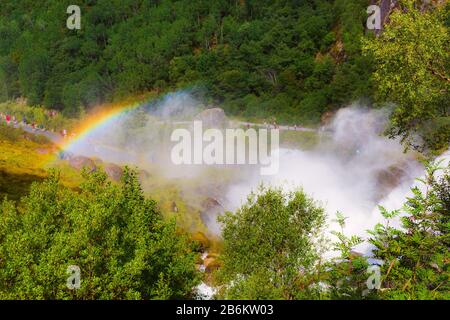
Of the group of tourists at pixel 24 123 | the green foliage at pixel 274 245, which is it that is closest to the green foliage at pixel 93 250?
the green foliage at pixel 274 245

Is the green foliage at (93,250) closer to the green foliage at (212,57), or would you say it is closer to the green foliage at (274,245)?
the green foliage at (274,245)

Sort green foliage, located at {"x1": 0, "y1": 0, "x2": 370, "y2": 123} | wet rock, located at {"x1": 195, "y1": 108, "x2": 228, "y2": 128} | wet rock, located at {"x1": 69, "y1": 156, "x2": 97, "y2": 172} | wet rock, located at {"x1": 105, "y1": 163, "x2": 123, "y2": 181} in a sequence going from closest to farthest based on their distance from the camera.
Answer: wet rock, located at {"x1": 105, "y1": 163, "x2": 123, "y2": 181}
wet rock, located at {"x1": 69, "y1": 156, "x2": 97, "y2": 172}
wet rock, located at {"x1": 195, "y1": 108, "x2": 228, "y2": 128}
green foliage, located at {"x1": 0, "y1": 0, "x2": 370, "y2": 123}

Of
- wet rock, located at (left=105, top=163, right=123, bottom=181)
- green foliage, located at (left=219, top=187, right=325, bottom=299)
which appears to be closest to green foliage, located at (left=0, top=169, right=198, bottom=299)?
green foliage, located at (left=219, top=187, right=325, bottom=299)

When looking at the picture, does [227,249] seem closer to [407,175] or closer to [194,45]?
[407,175]

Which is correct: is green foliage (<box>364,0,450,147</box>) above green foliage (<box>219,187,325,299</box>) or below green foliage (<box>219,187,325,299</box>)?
above

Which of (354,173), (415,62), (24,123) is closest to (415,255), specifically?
(415,62)

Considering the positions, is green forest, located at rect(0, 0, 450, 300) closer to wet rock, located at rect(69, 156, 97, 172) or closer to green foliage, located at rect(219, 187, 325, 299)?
green foliage, located at rect(219, 187, 325, 299)

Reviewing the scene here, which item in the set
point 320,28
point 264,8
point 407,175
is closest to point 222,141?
point 407,175
